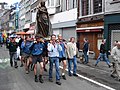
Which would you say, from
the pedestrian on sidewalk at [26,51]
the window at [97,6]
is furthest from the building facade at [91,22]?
the pedestrian on sidewalk at [26,51]

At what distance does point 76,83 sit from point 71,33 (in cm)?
1995

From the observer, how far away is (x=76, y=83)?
11188mm

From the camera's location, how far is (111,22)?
2158cm

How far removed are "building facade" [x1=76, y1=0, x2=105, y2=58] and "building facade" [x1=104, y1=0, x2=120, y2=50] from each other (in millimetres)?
746

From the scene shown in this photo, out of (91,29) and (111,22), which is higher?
(111,22)

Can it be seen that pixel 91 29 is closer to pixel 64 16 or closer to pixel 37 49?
pixel 64 16

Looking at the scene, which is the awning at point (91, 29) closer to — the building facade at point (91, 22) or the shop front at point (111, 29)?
the building facade at point (91, 22)

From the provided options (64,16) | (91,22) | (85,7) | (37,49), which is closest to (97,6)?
(91,22)

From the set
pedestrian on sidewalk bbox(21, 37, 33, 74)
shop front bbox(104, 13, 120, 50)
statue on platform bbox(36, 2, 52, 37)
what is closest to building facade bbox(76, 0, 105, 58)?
shop front bbox(104, 13, 120, 50)

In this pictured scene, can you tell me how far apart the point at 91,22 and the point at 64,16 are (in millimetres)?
8641

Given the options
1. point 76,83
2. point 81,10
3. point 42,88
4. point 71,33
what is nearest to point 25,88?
point 42,88

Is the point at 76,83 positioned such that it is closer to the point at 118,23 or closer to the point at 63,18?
the point at 118,23

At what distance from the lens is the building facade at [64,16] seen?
30203 mm

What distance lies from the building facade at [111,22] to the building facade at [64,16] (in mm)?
7397
